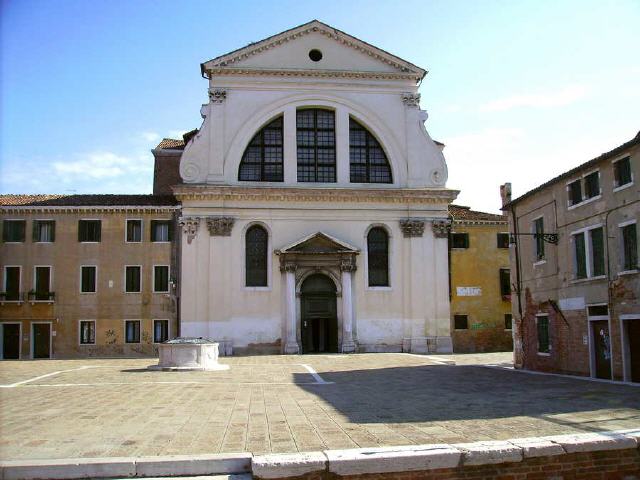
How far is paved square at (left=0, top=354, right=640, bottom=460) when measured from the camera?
9.14m

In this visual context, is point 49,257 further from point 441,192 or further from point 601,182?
point 601,182

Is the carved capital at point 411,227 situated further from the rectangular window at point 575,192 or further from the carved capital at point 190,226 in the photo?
the rectangular window at point 575,192

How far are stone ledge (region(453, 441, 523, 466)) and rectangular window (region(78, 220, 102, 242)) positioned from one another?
99.0 ft

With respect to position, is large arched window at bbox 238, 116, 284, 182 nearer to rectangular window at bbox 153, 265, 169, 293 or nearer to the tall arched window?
the tall arched window

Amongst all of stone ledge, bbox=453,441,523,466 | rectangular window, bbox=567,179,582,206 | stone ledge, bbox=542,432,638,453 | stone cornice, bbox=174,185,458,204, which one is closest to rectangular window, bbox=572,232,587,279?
rectangular window, bbox=567,179,582,206

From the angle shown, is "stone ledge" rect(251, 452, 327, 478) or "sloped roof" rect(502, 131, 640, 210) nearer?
"stone ledge" rect(251, 452, 327, 478)

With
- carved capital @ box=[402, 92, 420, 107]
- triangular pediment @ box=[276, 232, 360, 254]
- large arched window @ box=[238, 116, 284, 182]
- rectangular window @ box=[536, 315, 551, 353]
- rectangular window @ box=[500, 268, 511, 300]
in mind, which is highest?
carved capital @ box=[402, 92, 420, 107]

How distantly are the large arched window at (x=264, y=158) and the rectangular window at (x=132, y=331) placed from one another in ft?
30.6

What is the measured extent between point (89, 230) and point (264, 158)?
993 cm

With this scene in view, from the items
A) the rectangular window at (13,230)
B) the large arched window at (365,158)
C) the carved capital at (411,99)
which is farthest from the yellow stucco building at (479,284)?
the rectangular window at (13,230)

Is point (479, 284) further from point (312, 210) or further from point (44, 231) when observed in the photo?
point (44, 231)

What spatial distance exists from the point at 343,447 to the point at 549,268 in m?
15.6

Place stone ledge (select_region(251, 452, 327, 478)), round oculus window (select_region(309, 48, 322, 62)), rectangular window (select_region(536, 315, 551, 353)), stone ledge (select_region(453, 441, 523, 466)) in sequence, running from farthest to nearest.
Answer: round oculus window (select_region(309, 48, 322, 62)) < rectangular window (select_region(536, 315, 551, 353)) < stone ledge (select_region(453, 441, 523, 466)) < stone ledge (select_region(251, 452, 327, 478))

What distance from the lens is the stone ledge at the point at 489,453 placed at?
26.5 feet
